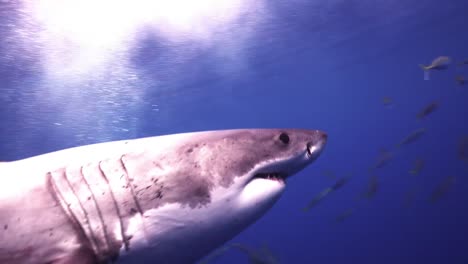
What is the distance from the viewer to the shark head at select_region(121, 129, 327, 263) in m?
1.94

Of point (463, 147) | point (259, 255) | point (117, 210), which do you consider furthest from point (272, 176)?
point (463, 147)

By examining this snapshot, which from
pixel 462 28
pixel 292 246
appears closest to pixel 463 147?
pixel 462 28

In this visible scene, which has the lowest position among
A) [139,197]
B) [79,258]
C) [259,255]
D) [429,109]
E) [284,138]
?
[259,255]

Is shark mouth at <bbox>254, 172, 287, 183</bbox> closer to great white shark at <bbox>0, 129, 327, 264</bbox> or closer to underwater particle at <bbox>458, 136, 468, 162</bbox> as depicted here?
great white shark at <bbox>0, 129, 327, 264</bbox>

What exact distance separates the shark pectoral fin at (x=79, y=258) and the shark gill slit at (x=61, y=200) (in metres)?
0.10

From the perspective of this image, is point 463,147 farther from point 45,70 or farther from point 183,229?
point 45,70

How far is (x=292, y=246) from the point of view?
210ft

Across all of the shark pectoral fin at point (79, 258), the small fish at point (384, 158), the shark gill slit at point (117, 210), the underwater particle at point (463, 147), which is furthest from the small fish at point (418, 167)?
the shark pectoral fin at point (79, 258)

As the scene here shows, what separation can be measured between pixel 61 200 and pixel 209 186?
854mm

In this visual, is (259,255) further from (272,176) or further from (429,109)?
(272,176)

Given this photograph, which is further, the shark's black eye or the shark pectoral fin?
the shark's black eye

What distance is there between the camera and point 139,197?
6.41 ft

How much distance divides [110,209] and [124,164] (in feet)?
0.94

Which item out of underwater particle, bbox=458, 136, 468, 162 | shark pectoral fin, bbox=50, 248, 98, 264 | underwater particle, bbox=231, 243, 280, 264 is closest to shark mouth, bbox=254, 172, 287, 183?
shark pectoral fin, bbox=50, 248, 98, 264
